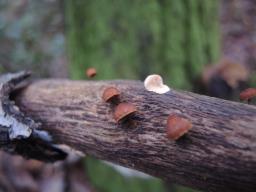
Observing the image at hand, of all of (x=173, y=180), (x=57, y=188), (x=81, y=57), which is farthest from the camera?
(x=57, y=188)

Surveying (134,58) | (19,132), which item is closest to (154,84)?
(19,132)

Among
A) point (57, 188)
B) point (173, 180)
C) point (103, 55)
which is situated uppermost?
point (103, 55)

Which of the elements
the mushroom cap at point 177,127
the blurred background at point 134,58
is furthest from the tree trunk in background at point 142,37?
the mushroom cap at point 177,127

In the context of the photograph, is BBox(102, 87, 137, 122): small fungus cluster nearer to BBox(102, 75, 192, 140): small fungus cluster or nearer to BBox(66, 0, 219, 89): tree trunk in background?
BBox(102, 75, 192, 140): small fungus cluster

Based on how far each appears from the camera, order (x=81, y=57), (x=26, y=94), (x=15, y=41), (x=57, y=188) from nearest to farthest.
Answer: (x=26, y=94), (x=81, y=57), (x=57, y=188), (x=15, y=41)

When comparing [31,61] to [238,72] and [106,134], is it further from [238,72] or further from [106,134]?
[106,134]

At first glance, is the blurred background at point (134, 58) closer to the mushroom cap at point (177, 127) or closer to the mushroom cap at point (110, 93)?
the mushroom cap at point (110, 93)

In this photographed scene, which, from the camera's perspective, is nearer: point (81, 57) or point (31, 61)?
point (81, 57)

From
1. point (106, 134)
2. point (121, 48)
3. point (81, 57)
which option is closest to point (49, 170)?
point (81, 57)
